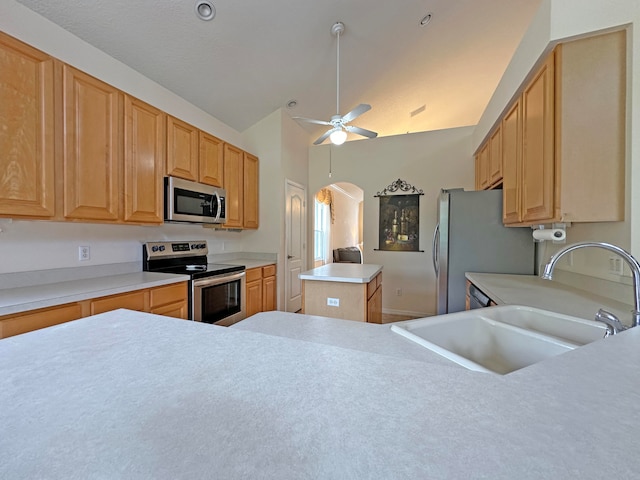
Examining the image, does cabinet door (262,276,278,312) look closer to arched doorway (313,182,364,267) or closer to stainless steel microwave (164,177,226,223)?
stainless steel microwave (164,177,226,223)

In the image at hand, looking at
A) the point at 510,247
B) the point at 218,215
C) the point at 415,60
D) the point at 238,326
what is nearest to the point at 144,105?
the point at 218,215

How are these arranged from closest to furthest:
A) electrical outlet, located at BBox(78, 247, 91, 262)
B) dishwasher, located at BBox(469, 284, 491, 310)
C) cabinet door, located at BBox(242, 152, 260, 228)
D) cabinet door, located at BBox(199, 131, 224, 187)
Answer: dishwasher, located at BBox(469, 284, 491, 310) < electrical outlet, located at BBox(78, 247, 91, 262) < cabinet door, located at BBox(199, 131, 224, 187) < cabinet door, located at BBox(242, 152, 260, 228)

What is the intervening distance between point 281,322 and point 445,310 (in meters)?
2.07

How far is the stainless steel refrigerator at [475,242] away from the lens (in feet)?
7.62

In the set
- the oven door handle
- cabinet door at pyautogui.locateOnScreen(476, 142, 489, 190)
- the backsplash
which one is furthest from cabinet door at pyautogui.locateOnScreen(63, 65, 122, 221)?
cabinet door at pyautogui.locateOnScreen(476, 142, 489, 190)

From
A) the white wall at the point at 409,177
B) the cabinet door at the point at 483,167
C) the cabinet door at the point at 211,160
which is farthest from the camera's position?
the white wall at the point at 409,177

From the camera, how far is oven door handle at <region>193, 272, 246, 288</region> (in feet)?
7.60

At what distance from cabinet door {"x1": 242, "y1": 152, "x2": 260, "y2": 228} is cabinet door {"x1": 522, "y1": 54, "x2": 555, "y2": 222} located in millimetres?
2906

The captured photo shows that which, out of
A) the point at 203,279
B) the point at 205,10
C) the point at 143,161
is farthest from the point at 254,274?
the point at 205,10

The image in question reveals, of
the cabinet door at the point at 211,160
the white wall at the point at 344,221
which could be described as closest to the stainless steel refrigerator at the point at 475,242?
the cabinet door at the point at 211,160

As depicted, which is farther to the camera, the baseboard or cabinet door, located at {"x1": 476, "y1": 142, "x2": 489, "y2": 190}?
the baseboard

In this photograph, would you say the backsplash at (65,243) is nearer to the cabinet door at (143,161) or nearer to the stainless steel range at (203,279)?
the stainless steel range at (203,279)

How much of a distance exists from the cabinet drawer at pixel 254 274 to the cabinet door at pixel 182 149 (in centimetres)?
117

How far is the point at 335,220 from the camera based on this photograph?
740cm
